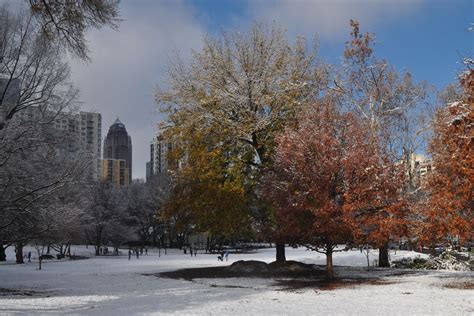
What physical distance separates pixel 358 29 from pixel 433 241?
601 inches

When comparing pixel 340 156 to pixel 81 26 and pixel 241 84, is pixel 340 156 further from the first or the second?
pixel 81 26

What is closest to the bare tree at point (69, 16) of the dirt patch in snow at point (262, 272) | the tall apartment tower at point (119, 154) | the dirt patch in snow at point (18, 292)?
the dirt patch in snow at point (18, 292)

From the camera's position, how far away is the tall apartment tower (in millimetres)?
129375

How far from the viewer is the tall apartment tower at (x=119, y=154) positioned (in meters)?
129

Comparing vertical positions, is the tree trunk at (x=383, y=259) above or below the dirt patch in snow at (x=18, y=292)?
above

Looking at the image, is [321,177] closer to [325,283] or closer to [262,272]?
[325,283]

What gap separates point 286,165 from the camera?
76.3ft

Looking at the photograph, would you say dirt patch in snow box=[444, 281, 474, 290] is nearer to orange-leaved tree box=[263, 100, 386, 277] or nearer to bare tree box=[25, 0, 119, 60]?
orange-leaved tree box=[263, 100, 386, 277]

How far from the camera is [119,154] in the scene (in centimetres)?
14512

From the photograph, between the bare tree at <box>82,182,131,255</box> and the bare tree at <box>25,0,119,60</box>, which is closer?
the bare tree at <box>25,0,119,60</box>

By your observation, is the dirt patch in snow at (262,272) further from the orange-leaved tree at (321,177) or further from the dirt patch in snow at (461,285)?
the dirt patch in snow at (461,285)

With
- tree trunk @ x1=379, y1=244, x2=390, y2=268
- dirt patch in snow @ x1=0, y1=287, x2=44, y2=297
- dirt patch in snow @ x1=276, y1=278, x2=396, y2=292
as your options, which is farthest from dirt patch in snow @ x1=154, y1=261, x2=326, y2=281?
dirt patch in snow @ x1=0, y1=287, x2=44, y2=297

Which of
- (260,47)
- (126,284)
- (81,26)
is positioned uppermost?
(260,47)

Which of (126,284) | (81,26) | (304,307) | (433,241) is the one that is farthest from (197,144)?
(81,26)
